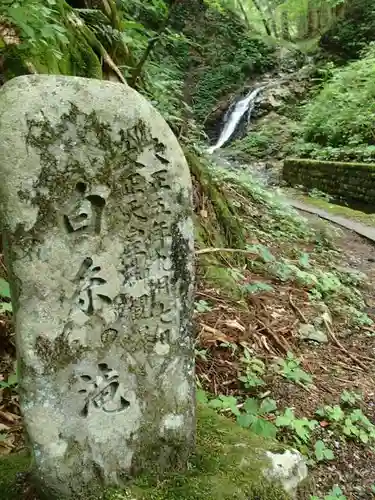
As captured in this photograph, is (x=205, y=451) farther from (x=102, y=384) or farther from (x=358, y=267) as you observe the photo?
(x=358, y=267)

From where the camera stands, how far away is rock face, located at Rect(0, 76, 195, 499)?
148cm

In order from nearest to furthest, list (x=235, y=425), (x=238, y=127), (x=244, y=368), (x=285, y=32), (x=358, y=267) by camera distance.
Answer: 1. (x=235, y=425)
2. (x=244, y=368)
3. (x=358, y=267)
4. (x=238, y=127)
5. (x=285, y=32)

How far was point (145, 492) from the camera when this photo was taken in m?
1.72

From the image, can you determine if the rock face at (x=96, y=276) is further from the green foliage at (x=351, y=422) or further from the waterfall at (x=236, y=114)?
the waterfall at (x=236, y=114)

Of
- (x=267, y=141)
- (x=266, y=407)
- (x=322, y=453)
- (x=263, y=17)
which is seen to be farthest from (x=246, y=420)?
(x=263, y=17)

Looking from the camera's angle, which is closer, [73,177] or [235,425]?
[73,177]

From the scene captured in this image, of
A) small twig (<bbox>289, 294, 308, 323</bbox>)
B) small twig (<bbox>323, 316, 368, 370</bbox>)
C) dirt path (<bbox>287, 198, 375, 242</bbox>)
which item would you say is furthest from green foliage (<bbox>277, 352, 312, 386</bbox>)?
dirt path (<bbox>287, 198, 375, 242</bbox>)

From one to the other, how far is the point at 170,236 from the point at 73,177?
1.31ft

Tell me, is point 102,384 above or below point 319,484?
above

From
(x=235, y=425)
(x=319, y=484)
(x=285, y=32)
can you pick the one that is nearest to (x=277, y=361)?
(x=319, y=484)

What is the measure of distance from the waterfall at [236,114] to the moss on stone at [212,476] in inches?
637

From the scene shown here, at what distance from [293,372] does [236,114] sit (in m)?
17.0

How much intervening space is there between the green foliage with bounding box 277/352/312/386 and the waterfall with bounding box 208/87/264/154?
49.2 feet

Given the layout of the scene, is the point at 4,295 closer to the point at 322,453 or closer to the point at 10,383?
the point at 10,383
